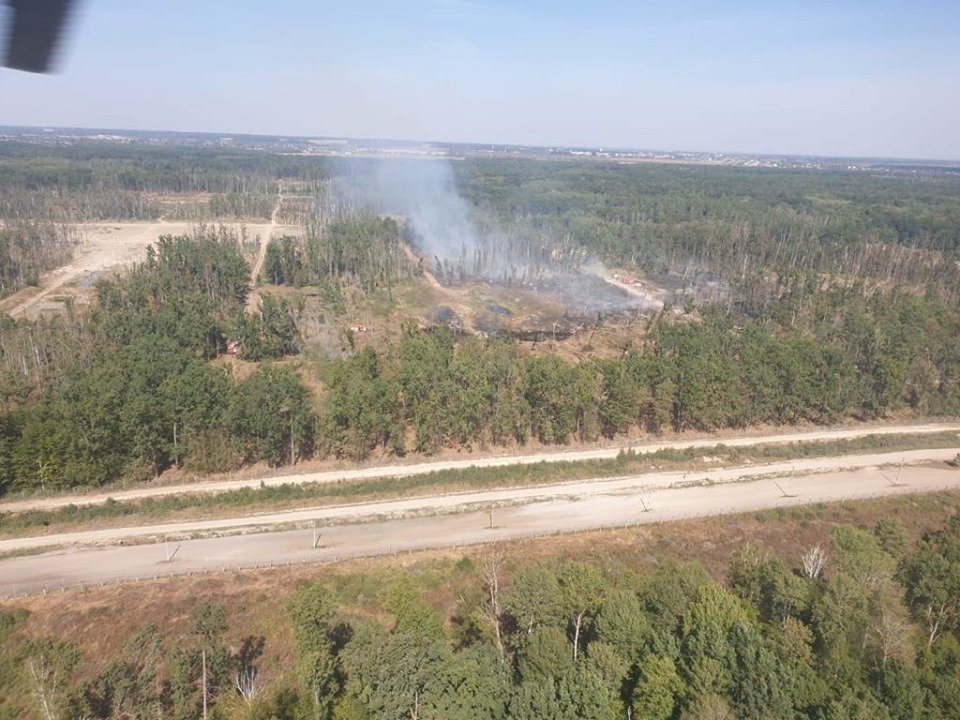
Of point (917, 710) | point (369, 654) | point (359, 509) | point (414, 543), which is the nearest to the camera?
point (917, 710)

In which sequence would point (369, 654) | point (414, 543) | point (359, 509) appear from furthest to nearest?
point (359, 509) → point (414, 543) → point (369, 654)

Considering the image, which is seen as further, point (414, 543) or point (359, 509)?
point (359, 509)

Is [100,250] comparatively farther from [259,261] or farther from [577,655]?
[577,655]

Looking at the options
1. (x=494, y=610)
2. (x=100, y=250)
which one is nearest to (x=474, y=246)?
(x=100, y=250)

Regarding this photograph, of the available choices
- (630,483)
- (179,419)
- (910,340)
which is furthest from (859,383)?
(179,419)

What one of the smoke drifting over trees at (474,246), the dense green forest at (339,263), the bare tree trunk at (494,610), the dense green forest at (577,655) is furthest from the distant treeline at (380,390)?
the smoke drifting over trees at (474,246)

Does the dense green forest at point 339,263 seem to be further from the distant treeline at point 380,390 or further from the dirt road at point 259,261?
the distant treeline at point 380,390

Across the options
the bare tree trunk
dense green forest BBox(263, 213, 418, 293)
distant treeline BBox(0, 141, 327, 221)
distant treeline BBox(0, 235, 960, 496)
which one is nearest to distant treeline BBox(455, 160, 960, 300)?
dense green forest BBox(263, 213, 418, 293)

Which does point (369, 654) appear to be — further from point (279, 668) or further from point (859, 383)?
point (859, 383)
